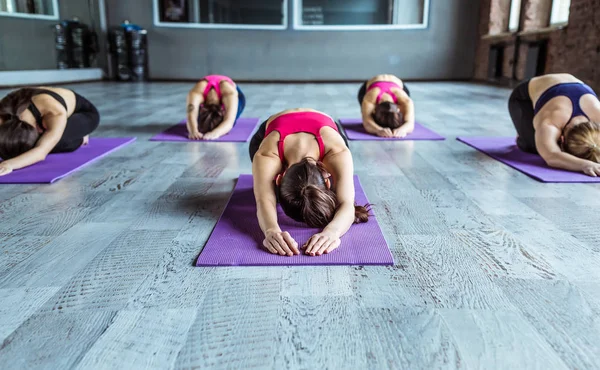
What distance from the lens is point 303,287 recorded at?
1.35 m

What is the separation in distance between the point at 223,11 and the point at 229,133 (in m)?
7.15

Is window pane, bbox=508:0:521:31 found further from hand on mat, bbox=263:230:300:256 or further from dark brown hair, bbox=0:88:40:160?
hand on mat, bbox=263:230:300:256

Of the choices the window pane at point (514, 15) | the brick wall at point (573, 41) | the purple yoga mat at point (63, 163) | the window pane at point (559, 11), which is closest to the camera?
the purple yoga mat at point (63, 163)

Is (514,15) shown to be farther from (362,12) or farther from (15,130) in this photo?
(15,130)

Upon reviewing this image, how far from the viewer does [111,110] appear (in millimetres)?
5301

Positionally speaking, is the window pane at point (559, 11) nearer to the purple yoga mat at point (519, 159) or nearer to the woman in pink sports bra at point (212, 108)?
the purple yoga mat at point (519, 159)

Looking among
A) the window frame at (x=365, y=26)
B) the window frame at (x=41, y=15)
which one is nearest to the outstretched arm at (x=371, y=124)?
the window frame at (x=41, y=15)

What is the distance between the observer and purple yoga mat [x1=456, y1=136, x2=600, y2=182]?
95.8 inches

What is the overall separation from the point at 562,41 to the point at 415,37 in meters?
3.91

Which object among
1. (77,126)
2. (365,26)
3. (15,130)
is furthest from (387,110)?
(365,26)

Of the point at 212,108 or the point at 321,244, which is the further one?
the point at 212,108

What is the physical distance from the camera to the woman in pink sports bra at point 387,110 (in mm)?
3709

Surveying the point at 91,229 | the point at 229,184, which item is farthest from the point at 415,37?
the point at 91,229

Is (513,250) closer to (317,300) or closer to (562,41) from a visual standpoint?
(317,300)
